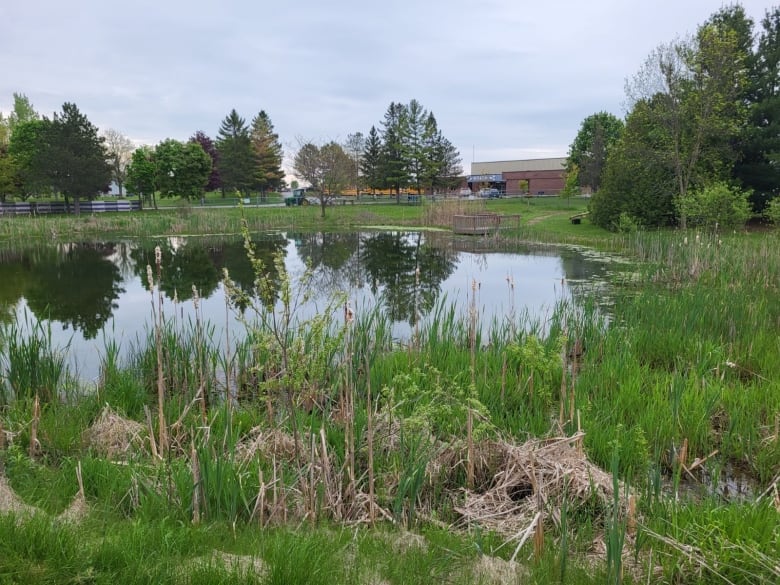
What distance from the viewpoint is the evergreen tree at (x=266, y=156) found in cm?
6097

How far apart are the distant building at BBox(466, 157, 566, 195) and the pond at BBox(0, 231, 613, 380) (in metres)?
50.7

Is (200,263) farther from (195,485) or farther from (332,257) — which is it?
(195,485)

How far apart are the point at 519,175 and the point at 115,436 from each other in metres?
80.4

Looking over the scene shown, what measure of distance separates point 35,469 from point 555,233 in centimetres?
2769

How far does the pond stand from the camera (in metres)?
10.5

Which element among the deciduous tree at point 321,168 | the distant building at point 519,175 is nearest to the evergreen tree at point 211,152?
the deciduous tree at point 321,168

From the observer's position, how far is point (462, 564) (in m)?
2.95

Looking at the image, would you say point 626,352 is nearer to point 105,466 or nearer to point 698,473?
point 698,473

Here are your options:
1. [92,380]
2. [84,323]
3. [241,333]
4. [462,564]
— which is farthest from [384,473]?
[84,323]

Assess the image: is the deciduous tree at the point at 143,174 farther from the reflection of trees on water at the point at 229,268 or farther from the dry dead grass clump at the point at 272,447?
the dry dead grass clump at the point at 272,447

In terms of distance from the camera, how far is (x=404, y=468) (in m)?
3.80

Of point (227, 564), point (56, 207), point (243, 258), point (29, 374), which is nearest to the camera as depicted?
point (227, 564)

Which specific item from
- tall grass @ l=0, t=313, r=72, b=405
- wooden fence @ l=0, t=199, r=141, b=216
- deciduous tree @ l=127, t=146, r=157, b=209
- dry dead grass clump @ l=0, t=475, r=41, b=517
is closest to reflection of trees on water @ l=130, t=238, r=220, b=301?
tall grass @ l=0, t=313, r=72, b=405

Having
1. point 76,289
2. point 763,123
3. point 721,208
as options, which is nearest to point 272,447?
point 76,289
